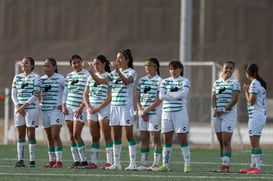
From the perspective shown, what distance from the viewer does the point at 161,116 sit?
17750 mm

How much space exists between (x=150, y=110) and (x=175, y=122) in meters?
0.66

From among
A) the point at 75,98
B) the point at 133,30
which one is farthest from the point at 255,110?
the point at 133,30

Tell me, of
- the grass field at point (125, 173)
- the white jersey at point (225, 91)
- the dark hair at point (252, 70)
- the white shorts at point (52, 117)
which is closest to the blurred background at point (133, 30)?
the grass field at point (125, 173)

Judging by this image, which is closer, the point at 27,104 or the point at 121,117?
the point at 121,117

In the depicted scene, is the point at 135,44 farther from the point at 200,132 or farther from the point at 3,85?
the point at 200,132

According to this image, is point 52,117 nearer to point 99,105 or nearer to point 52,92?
point 52,92

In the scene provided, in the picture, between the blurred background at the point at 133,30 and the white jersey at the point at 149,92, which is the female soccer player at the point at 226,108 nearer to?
the white jersey at the point at 149,92

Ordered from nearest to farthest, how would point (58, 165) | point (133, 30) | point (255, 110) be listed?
point (255, 110) → point (58, 165) → point (133, 30)

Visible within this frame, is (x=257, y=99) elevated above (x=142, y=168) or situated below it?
above

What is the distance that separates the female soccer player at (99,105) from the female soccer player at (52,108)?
56 centimetres

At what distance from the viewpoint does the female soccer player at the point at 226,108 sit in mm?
17562

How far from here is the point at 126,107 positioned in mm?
17625

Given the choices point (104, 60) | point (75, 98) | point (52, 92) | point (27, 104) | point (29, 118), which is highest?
point (104, 60)

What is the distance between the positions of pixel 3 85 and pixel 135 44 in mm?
5687
